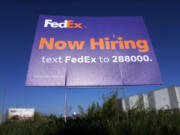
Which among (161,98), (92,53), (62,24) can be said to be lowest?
(161,98)

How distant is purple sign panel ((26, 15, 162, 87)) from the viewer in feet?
7.93

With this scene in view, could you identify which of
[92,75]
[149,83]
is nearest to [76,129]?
[92,75]

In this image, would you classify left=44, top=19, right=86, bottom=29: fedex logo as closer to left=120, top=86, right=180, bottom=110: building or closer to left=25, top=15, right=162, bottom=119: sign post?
left=25, top=15, right=162, bottom=119: sign post

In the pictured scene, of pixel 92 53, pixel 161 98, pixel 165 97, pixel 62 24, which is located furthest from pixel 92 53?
pixel 161 98

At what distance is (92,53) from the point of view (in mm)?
2715

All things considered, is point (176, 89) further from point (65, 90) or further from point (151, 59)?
point (65, 90)

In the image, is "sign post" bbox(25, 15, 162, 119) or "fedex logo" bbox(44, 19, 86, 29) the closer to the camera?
"sign post" bbox(25, 15, 162, 119)


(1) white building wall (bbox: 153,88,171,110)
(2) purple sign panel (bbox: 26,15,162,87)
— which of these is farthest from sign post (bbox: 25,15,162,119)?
(1) white building wall (bbox: 153,88,171,110)

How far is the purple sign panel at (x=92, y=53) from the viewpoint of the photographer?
2418 mm

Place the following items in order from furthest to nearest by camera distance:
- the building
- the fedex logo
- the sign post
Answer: the building
the fedex logo
the sign post

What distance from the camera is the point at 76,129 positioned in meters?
1.44

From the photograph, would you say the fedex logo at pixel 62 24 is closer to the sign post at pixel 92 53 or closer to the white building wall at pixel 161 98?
the sign post at pixel 92 53

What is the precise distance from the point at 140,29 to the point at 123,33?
1.43 feet

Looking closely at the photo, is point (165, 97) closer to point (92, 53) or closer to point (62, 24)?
point (92, 53)
